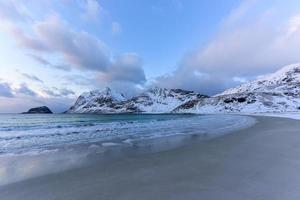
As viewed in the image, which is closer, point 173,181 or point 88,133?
point 173,181

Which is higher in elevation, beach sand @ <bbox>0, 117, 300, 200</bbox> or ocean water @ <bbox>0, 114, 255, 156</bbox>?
ocean water @ <bbox>0, 114, 255, 156</bbox>

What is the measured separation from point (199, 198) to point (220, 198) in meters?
0.44

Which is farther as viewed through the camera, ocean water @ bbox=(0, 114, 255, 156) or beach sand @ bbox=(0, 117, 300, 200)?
ocean water @ bbox=(0, 114, 255, 156)

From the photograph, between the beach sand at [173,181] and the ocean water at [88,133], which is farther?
the ocean water at [88,133]

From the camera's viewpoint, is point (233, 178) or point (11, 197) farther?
point (233, 178)

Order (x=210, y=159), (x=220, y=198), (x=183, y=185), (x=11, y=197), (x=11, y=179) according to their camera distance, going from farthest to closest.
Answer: (x=210, y=159) → (x=11, y=179) → (x=183, y=185) → (x=11, y=197) → (x=220, y=198)

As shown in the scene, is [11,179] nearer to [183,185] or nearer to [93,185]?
[93,185]

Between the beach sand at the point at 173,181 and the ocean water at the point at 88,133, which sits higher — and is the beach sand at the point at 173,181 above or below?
below

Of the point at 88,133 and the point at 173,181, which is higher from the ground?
the point at 88,133

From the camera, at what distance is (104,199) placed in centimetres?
440

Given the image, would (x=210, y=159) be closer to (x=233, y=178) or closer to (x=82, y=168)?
(x=233, y=178)

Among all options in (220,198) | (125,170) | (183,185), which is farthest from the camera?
(125,170)

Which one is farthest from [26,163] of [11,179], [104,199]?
[104,199]

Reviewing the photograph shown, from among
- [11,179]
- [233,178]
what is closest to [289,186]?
[233,178]
